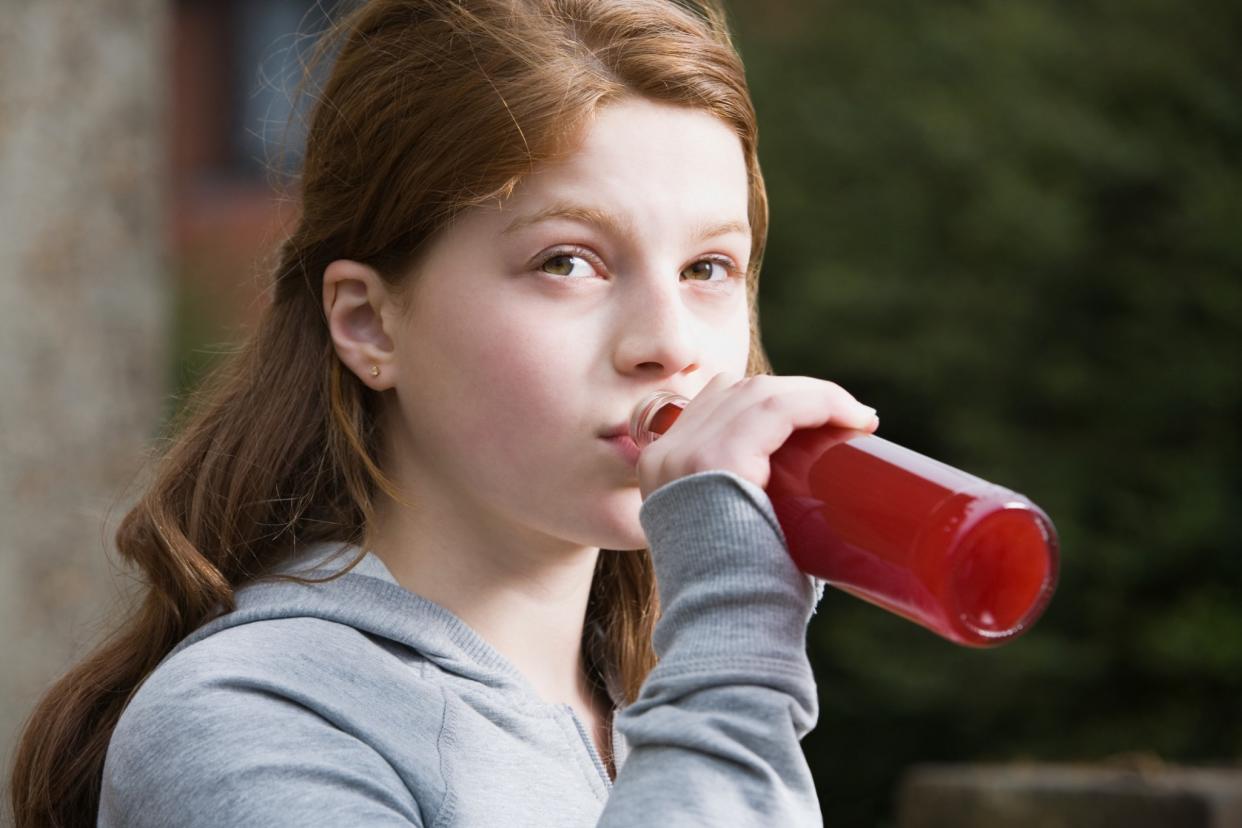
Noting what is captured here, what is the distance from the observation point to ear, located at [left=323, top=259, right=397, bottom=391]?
213 cm

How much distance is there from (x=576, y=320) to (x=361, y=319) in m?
0.37

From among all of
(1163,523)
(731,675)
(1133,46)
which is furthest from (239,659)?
(1133,46)

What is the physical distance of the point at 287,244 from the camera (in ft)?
7.60

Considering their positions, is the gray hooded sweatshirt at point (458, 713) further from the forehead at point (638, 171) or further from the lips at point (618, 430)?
the forehead at point (638, 171)

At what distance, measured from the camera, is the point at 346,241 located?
2182mm

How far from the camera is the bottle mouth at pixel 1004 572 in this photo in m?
1.60

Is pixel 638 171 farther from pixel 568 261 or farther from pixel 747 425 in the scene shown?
pixel 747 425

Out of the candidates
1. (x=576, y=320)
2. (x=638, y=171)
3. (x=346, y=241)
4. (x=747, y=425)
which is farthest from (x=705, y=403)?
(x=346, y=241)

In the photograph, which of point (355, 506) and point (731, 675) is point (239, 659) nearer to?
point (355, 506)

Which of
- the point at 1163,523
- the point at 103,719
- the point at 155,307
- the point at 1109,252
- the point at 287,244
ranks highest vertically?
the point at 1109,252

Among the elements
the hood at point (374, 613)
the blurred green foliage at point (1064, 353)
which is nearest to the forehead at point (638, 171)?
the hood at point (374, 613)

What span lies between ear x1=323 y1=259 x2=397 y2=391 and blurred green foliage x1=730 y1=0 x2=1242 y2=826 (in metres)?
4.33

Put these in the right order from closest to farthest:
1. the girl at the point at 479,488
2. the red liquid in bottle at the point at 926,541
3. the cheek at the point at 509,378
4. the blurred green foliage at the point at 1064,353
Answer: the red liquid in bottle at the point at 926,541 → the girl at the point at 479,488 → the cheek at the point at 509,378 → the blurred green foliage at the point at 1064,353

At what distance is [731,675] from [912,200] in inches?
210
